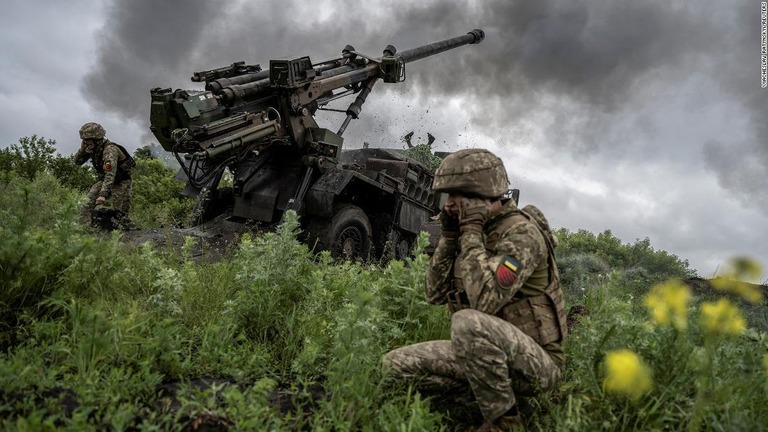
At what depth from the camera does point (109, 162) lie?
8.89 meters

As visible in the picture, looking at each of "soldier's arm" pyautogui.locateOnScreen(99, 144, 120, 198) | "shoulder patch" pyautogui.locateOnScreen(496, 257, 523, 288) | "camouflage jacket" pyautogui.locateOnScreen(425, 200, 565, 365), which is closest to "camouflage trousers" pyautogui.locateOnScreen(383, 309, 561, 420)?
"camouflage jacket" pyautogui.locateOnScreen(425, 200, 565, 365)

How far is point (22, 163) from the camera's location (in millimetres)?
13875

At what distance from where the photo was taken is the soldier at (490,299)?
3.04m

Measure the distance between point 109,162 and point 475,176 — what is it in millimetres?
7416

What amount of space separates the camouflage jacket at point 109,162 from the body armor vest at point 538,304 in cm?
739

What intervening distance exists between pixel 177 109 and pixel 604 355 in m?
5.93

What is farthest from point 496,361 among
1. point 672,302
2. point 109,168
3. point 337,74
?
point 109,168

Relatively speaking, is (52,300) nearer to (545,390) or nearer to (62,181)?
(545,390)

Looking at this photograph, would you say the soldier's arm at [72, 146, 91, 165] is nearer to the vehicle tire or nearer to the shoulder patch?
the vehicle tire

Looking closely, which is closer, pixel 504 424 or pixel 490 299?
pixel 490 299

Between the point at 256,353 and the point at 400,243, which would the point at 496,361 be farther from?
the point at 400,243

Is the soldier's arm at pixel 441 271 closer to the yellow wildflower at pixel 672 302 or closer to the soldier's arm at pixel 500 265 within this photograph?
the soldier's arm at pixel 500 265

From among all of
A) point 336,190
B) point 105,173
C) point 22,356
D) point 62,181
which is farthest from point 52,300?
point 62,181

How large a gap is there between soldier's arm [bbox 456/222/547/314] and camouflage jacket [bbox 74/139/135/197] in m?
7.38
